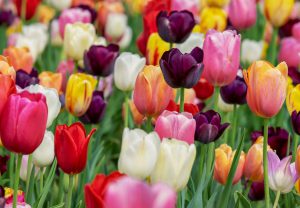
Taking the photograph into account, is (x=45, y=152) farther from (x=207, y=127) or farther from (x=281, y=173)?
(x=281, y=173)

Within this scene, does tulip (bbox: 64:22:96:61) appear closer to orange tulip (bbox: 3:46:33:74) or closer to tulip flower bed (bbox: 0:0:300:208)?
tulip flower bed (bbox: 0:0:300:208)

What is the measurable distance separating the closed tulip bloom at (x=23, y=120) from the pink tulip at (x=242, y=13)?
2.22 meters

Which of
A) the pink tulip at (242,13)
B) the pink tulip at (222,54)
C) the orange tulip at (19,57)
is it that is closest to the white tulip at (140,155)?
the pink tulip at (222,54)

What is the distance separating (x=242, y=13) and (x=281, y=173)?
6.12ft

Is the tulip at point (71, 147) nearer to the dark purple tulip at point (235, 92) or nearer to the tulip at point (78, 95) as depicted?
the tulip at point (78, 95)

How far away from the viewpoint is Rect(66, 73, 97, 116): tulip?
244 centimetres

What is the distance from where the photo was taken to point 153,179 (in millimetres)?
1551

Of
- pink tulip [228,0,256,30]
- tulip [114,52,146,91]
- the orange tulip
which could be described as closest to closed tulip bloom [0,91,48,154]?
tulip [114,52,146,91]

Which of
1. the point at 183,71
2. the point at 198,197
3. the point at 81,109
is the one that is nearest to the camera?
the point at 198,197

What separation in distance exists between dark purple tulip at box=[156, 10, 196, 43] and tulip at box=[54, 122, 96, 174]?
2.75 feet

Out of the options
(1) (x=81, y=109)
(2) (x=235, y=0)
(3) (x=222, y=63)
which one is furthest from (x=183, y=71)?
(2) (x=235, y=0)

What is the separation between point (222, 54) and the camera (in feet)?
7.30

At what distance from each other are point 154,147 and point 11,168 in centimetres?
87

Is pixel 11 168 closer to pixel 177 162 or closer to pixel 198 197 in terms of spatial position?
pixel 198 197
